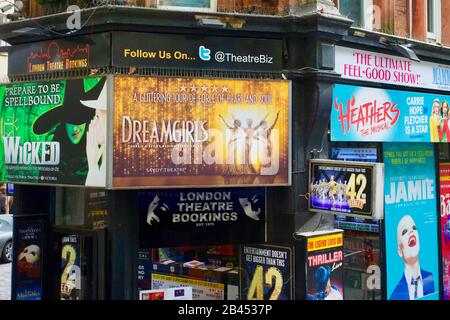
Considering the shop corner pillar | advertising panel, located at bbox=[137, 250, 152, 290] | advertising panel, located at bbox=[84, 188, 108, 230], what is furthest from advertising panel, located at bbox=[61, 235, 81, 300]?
the shop corner pillar

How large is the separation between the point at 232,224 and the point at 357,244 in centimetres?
283

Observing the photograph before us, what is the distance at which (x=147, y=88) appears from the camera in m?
6.91

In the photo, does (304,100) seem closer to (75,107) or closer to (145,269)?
(75,107)

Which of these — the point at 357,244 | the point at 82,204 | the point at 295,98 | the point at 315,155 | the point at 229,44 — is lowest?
the point at 357,244

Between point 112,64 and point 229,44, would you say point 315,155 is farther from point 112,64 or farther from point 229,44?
point 112,64

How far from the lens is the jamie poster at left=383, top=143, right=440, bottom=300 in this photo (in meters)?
9.95

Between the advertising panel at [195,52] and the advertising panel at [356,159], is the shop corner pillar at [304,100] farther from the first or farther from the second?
the advertising panel at [356,159]

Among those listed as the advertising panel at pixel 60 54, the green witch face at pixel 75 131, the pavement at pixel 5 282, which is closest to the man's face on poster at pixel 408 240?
the green witch face at pixel 75 131

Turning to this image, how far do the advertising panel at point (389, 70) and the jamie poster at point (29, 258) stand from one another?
17.3 feet

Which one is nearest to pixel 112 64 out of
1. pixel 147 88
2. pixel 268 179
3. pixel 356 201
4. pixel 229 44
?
pixel 147 88

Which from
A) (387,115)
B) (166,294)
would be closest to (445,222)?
(387,115)
